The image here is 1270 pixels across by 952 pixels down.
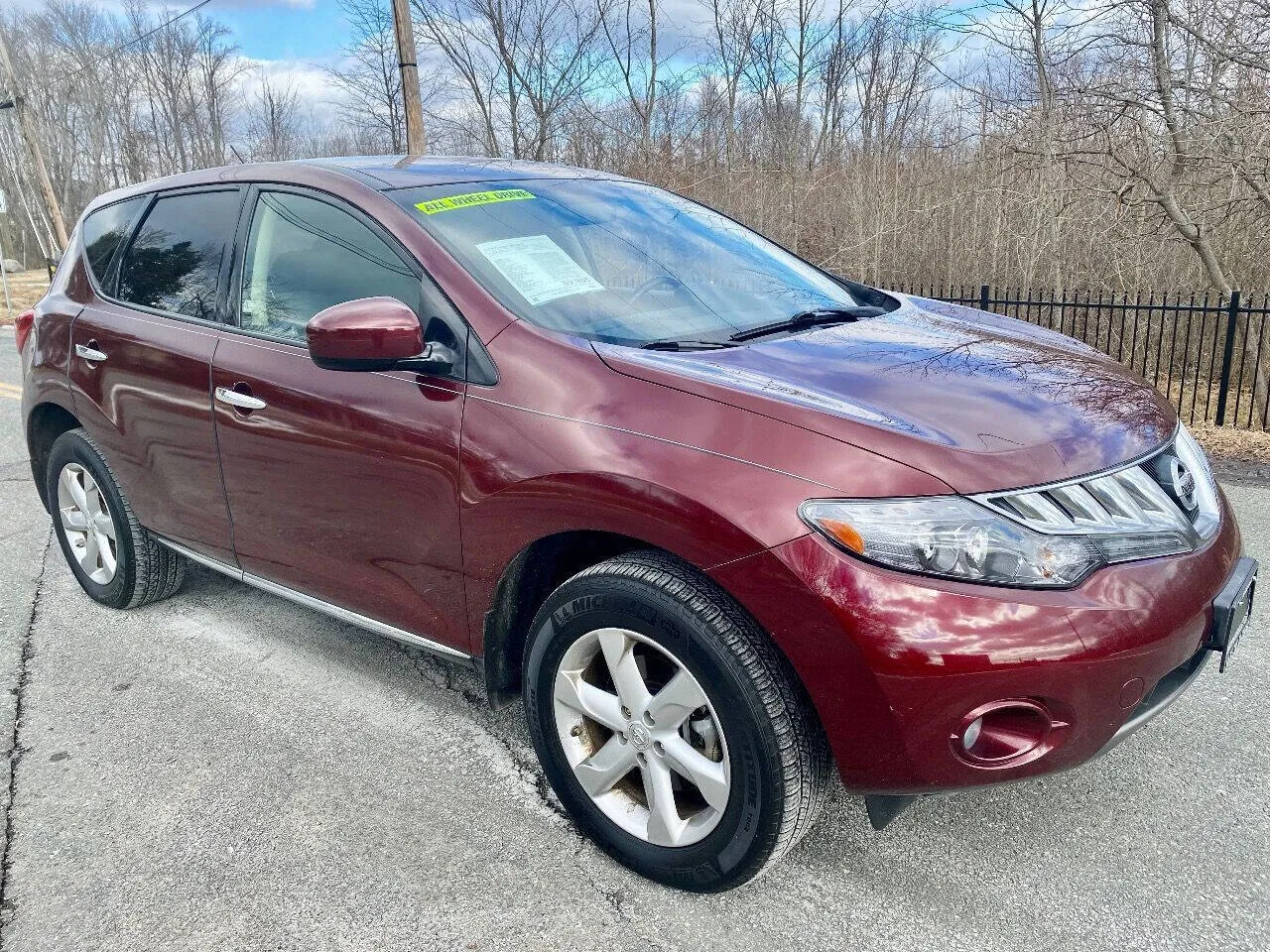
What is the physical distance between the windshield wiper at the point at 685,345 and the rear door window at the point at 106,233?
8.27 ft

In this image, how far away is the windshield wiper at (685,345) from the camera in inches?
95.4

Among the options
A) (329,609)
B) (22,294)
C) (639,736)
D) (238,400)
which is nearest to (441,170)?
(238,400)

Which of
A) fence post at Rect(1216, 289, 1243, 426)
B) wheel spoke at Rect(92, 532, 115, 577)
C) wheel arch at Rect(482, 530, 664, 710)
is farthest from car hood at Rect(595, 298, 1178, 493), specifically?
fence post at Rect(1216, 289, 1243, 426)

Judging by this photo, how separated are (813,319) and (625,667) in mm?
1284

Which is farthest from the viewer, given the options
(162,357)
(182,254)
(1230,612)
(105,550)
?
(105,550)

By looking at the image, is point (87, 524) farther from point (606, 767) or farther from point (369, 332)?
point (606, 767)

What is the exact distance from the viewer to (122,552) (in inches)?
154

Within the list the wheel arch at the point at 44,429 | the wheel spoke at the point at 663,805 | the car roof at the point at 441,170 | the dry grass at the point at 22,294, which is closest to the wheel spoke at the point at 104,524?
the wheel arch at the point at 44,429

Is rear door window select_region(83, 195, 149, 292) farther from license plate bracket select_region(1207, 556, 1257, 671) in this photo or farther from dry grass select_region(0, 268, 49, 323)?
dry grass select_region(0, 268, 49, 323)

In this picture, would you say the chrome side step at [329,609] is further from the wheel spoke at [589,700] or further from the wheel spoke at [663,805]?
the wheel spoke at [663,805]

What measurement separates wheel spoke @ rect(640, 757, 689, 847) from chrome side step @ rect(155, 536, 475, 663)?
68cm

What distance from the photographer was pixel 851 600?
5.98 ft

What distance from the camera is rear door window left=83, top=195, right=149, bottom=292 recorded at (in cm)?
383

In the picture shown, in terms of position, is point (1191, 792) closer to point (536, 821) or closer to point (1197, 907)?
point (1197, 907)
